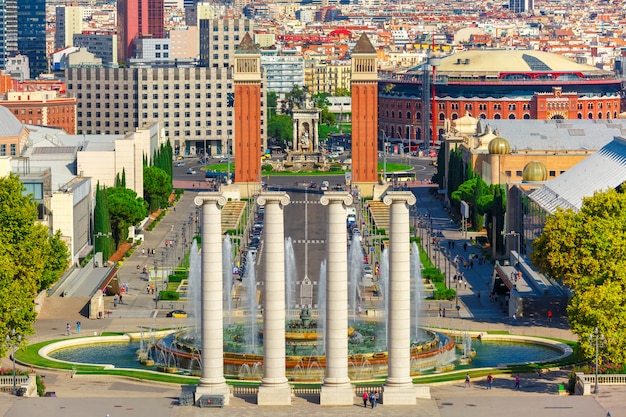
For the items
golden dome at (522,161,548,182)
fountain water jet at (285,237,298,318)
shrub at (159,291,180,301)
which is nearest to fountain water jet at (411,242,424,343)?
fountain water jet at (285,237,298,318)

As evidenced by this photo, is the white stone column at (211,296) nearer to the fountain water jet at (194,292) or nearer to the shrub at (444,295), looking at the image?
the fountain water jet at (194,292)

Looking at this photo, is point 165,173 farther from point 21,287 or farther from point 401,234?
point 401,234

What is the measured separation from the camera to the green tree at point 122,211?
15988 centimetres

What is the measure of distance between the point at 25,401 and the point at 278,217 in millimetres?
14135

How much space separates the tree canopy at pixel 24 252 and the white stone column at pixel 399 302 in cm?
1993

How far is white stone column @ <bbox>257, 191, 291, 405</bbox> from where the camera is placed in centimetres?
8756

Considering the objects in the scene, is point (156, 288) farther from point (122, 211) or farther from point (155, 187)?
point (155, 187)

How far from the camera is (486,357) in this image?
105188mm

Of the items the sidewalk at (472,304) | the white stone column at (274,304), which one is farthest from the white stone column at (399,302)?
the sidewalk at (472,304)

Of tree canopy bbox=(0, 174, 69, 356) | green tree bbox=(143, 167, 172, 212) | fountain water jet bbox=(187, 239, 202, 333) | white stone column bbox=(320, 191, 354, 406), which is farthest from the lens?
green tree bbox=(143, 167, 172, 212)

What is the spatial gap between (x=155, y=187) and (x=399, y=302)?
98.0 metres

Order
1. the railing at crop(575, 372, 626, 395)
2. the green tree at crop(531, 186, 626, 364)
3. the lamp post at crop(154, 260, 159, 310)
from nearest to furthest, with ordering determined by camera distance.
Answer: the railing at crop(575, 372, 626, 395) < the green tree at crop(531, 186, 626, 364) < the lamp post at crop(154, 260, 159, 310)

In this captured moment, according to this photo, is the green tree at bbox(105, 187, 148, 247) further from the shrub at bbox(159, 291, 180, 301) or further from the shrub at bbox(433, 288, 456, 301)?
the shrub at bbox(433, 288, 456, 301)

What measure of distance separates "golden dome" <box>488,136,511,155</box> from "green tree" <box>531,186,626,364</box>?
5510 centimetres
